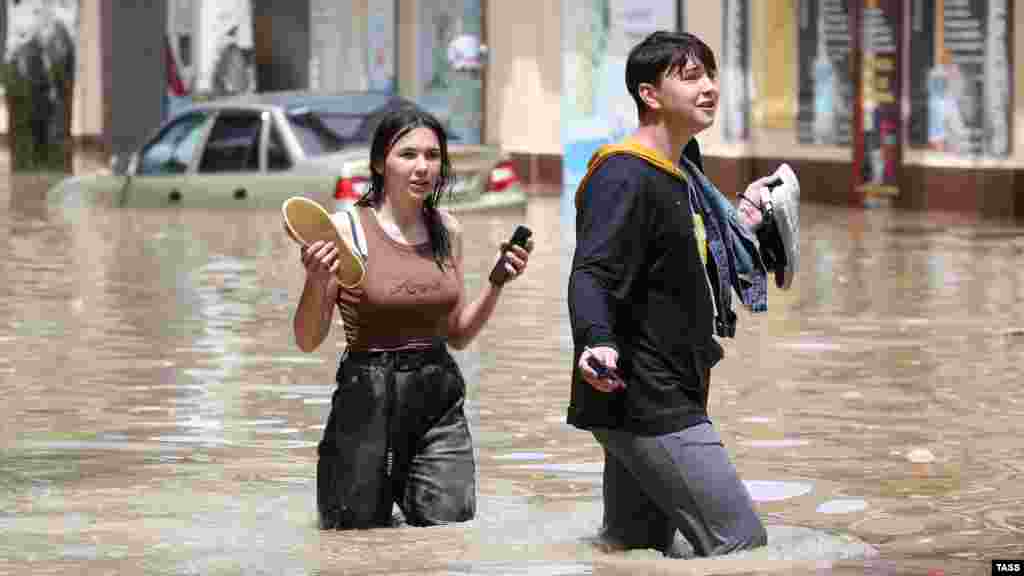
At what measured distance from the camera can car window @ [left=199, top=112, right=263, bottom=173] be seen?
24.3m

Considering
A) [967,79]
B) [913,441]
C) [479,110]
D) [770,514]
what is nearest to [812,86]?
[967,79]

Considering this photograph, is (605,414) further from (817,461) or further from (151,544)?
(817,461)

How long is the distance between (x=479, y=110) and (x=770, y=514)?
95.4ft

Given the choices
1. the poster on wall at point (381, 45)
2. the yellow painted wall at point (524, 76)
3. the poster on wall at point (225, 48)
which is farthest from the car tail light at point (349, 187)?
the poster on wall at point (225, 48)

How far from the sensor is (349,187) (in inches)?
910

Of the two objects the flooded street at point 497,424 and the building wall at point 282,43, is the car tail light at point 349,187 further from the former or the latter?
the building wall at point 282,43

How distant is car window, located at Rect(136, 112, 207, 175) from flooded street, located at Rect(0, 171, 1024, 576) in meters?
3.57

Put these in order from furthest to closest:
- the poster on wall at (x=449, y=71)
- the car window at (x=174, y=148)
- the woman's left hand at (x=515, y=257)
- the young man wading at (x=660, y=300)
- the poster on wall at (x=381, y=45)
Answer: the poster on wall at (x=381, y=45)
the poster on wall at (x=449, y=71)
the car window at (x=174, y=148)
the woman's left hand at (x=515, y=257)
the young man wading at (x=660, y=300)

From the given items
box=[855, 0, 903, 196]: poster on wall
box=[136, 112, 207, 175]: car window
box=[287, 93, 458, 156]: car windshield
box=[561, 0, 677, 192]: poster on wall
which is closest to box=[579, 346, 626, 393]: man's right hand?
box=[287, 93, 458, 156]: car windshield

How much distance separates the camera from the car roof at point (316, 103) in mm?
24172

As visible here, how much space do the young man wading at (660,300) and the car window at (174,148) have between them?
17371 mm

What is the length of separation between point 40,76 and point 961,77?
688 inches

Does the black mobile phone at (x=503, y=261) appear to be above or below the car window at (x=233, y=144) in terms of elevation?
above

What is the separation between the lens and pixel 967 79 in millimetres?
28156
